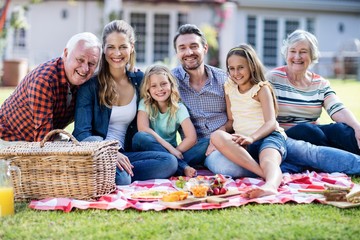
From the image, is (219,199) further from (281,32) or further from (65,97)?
(281,32)

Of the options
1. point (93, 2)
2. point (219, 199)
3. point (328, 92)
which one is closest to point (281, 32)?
point (93, 2)

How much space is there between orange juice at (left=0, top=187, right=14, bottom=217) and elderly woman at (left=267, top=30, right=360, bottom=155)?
104 inches

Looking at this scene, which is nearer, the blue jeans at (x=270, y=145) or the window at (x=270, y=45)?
the blue jeans at (x=270, y=145)

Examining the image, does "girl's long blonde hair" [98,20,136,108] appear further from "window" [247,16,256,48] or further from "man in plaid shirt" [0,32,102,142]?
"window" [247,16,256,48]

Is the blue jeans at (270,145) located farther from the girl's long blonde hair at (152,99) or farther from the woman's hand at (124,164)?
the woman's hand at (124,164)

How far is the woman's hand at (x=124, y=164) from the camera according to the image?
4602 mm

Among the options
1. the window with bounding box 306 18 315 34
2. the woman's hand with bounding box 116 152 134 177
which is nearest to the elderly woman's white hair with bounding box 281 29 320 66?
the woman's hand with bounding box 116 152 134 177

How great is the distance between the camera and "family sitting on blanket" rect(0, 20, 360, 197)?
465 cm

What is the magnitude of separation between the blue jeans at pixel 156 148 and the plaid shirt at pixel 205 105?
10.3 inches

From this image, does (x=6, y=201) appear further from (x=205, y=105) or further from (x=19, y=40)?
(x=19, y=40)

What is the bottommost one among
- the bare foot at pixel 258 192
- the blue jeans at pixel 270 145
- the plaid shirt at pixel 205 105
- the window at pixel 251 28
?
the bare foot at pixel 258 192

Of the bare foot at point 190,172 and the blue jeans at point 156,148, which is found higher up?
the blue jeans at point 156,148

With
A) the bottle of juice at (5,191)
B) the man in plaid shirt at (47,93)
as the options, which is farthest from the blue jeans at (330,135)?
the bottle of juice at (5,191)

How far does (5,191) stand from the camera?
376 centimetres
